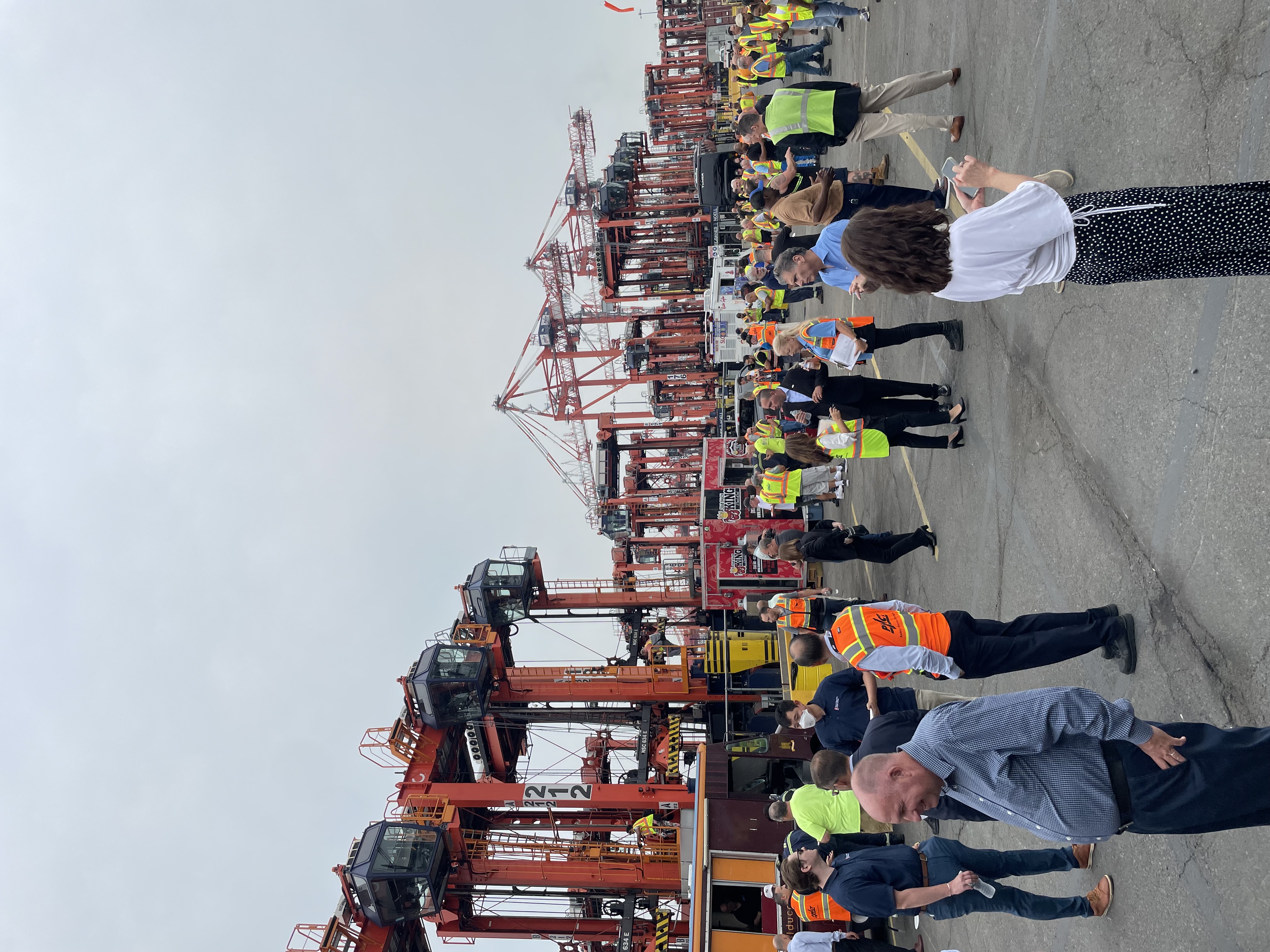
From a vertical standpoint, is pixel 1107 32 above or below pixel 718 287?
above

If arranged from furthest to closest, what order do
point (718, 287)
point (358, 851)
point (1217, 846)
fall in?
point (718, 287), point (358, 851), point (1217, 846)

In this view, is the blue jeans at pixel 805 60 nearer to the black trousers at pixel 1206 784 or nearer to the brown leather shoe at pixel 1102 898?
the brown leather shoe at pixel 1102 898

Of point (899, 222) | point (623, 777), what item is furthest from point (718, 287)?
point (899, 222)

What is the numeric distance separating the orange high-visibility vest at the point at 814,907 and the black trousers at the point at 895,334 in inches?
215

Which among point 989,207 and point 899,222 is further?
point 899,222

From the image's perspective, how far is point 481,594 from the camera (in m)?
21.8

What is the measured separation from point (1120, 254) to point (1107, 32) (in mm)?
3037

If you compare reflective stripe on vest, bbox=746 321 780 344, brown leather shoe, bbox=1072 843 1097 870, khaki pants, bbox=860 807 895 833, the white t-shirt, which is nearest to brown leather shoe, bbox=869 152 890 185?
reflective stripe on vest, bbox=746 321 780 344

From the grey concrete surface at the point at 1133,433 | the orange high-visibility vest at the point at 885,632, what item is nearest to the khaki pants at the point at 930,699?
the grey concrete surface at the point at 1133,433

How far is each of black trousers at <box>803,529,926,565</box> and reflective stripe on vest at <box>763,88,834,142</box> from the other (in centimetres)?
442

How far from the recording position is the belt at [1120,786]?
126 inches

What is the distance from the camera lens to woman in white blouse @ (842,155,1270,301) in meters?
2.81

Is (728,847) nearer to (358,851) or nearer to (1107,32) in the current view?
(358,851)

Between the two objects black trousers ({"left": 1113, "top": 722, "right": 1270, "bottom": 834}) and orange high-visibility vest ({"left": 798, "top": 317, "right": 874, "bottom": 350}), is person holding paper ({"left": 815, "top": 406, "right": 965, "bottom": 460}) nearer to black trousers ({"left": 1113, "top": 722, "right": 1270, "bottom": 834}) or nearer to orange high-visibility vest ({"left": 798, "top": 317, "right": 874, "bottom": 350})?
orange high-visibility vest ({"left": 798, "top": 317, "right": 874, "bottom": 350})
